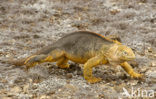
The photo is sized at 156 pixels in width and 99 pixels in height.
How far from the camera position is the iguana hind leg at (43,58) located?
17.2 feet

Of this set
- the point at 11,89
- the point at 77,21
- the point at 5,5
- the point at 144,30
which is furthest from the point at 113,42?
the point at 5,5

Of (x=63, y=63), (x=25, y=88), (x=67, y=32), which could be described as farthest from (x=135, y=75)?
(x=67, y=32)

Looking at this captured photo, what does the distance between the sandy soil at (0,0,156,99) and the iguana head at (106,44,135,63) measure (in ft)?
2.12

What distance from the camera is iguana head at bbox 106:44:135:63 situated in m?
4.51

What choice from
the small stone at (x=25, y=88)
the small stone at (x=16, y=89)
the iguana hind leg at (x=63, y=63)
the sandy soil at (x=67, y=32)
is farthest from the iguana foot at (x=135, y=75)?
the small stone at (x=16, y=89)

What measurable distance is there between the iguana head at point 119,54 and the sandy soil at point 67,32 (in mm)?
645

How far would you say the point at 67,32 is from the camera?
845cm

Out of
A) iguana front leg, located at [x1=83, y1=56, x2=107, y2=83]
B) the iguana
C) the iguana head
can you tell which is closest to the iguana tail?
the iguana

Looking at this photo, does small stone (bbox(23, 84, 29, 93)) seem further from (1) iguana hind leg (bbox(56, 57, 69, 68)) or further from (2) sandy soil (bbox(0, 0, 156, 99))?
(1) iguana hind leg (bbox(56, 57, 69, 68))

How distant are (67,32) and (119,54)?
13.5ft

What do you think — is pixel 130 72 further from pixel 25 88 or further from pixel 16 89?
pixel 16 89

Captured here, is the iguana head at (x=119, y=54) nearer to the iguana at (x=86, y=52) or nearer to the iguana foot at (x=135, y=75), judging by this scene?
the iguana at (x=86, y=52)

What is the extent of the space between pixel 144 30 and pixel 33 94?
526cm

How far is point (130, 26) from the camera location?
877cm
